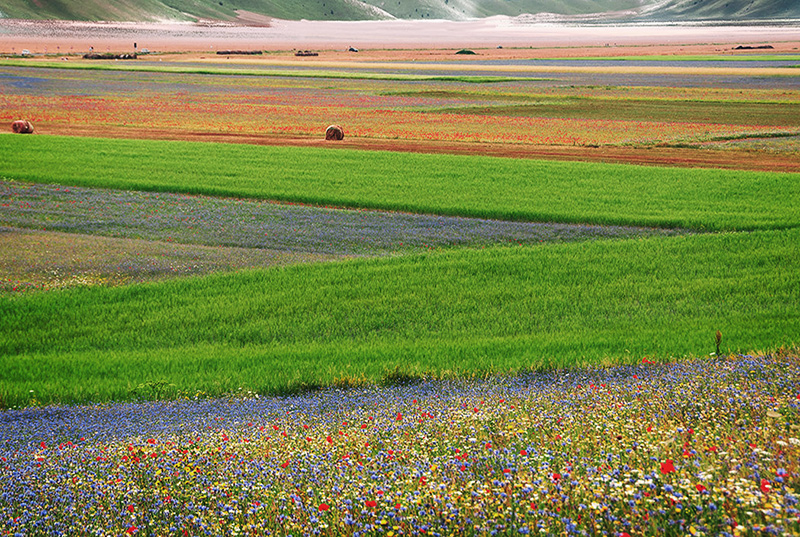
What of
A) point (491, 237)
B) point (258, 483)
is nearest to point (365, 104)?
point (491, 237)

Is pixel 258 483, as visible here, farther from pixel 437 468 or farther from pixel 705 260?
pixel 705 260

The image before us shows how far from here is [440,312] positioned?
16703mm

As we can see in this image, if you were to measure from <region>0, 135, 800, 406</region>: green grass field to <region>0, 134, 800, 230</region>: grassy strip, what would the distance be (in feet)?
0.80

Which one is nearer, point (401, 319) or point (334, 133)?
point (401, 319)

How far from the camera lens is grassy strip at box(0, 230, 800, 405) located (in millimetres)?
13000

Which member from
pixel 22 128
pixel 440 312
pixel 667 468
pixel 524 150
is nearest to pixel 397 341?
pixel 440 312

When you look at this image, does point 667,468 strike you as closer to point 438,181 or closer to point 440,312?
point 440,312

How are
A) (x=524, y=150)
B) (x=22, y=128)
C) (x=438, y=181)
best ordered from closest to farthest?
(x=438, y=181) < (x=524, y=150) < (x=22, y=128)

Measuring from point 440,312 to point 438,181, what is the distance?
19145 mm

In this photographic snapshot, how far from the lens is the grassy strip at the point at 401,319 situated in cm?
1300

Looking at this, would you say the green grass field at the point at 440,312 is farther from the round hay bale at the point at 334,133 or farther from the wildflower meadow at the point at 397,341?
the round hay bale at the point at 334,133

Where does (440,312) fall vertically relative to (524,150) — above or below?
below

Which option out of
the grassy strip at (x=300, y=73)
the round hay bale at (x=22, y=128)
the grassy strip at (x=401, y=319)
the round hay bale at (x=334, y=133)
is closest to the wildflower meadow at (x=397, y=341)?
the grassy strip at (x=401, y=319)

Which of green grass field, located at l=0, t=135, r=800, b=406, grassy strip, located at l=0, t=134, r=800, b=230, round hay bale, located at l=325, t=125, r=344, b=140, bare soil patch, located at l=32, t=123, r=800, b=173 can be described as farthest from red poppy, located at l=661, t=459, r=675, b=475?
round hay bale, located at l=325, t=125, r=344, b=140
